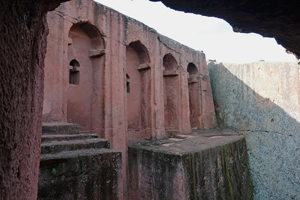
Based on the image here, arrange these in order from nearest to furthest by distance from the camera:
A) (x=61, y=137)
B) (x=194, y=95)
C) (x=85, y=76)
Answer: (x=61, y=137) < (x=85, y=76) < (x=194, y=95)

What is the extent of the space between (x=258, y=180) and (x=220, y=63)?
16.9 feet

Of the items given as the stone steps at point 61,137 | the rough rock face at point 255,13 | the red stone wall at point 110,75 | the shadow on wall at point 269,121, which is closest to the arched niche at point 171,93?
the red stone wall at point 110,75

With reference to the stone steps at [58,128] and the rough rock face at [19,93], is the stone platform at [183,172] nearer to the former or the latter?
the stone steps at [58,128]

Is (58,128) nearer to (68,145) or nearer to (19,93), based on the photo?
(68,145)

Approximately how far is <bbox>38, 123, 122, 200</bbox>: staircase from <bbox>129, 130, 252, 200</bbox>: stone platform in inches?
85.5

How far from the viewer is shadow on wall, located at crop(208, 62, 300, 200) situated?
8.39 m

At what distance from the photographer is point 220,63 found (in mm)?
10953

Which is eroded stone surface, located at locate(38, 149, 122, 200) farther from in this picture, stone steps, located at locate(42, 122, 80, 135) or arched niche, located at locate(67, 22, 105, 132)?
arched niche, located at locate(67, 22, 105, 132)

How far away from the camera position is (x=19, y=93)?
111cm

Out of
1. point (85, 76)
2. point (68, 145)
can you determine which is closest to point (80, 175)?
point (68, 145)

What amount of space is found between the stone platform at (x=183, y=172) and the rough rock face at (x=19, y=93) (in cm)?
417

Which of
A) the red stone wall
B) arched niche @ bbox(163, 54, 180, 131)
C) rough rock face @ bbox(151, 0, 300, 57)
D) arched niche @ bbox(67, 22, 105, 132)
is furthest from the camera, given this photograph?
arched niche @ bbox(163, 54, 180, 131)

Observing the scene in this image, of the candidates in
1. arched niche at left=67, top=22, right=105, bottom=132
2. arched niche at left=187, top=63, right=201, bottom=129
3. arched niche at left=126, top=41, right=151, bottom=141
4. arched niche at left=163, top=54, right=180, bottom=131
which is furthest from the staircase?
arched niche at left=187, top=63, right=201, bottom=129

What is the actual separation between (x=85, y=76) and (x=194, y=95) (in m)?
5.49
